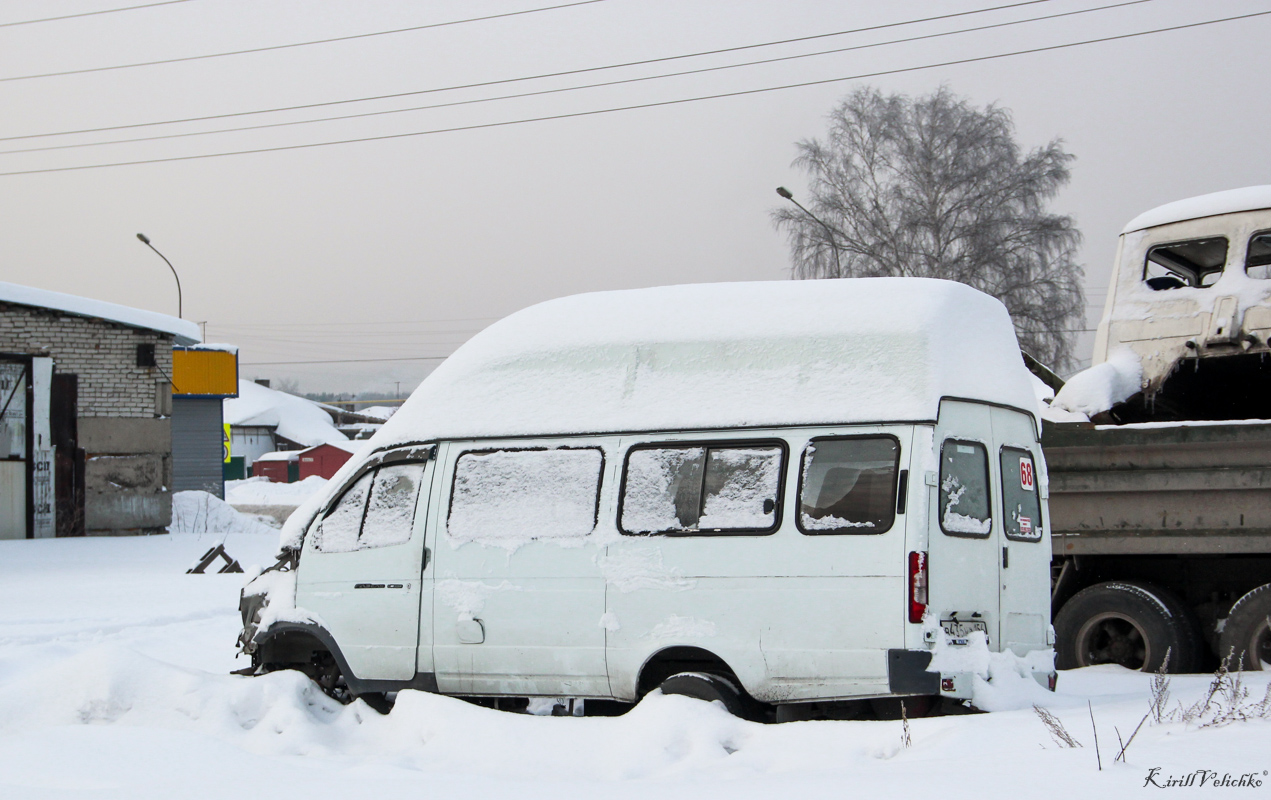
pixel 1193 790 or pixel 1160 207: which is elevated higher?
pixel 1160 207

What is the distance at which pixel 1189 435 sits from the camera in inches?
293

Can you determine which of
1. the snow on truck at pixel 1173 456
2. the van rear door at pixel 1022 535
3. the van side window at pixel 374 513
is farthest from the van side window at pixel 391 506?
the snow on truck at pixel 1173 456

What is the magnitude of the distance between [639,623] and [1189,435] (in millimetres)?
4028

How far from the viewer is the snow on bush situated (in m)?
21.9

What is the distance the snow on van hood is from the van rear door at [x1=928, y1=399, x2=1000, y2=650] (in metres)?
0.17

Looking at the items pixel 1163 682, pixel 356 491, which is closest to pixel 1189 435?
pixel 1163 682

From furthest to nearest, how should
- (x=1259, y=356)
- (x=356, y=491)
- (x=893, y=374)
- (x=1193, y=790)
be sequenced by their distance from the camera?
(x=1259, y=356) → (x=356, y=491) → (x=893, y=374) → (x=1193, y=790)

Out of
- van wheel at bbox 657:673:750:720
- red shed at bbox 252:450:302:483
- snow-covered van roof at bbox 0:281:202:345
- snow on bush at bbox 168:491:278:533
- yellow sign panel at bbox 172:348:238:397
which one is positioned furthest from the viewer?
red shed at bbox 252:450:302:483

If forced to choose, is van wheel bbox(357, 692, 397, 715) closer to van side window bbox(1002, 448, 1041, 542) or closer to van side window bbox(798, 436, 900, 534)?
van side window bbox(798, 436, 900, 534)

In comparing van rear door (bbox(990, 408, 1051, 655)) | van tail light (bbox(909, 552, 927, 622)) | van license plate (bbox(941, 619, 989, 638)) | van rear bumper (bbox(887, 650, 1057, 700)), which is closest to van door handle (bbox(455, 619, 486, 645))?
van rear bumper (bbox(887, 650, 1057, 700))

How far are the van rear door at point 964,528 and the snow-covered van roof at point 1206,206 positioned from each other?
160 inches

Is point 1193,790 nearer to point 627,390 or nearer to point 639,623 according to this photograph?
point 639,623

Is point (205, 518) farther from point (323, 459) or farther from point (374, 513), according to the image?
point (323, 459)

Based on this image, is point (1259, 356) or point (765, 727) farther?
point (1259, 356)
